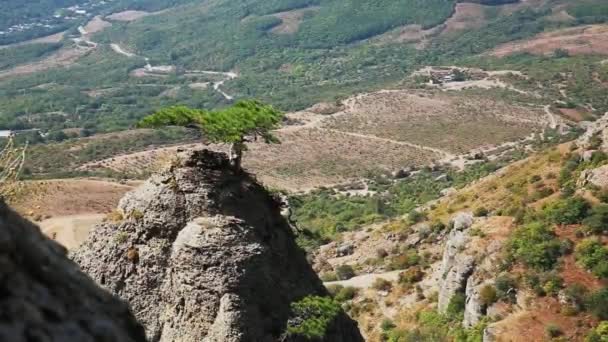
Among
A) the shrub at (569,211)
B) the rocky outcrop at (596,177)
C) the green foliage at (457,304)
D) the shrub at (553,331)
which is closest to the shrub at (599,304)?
the shrub at (553,331)

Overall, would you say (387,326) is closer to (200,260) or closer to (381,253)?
(381,253)

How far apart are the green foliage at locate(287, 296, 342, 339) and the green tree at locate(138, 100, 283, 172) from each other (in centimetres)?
351

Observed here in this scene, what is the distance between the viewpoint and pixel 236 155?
1656 cm

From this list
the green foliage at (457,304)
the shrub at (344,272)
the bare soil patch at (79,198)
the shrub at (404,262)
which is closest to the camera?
the green foliage at (457,304)

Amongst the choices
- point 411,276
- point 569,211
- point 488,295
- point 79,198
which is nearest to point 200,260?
point 488,295

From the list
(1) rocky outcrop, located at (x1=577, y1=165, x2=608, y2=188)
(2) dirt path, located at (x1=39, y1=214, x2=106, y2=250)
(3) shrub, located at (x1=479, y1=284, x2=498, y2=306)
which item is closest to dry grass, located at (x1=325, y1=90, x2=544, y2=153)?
(2) dirt path, located at (x1=39, y1=214, x2=106, y2=250)

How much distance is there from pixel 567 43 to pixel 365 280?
145 metres

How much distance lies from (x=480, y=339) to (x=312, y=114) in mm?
104164

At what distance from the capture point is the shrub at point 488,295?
102 ft

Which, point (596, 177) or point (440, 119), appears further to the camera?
point (440, 119)

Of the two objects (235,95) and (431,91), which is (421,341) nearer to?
(431,91)

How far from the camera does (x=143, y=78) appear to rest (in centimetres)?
19475

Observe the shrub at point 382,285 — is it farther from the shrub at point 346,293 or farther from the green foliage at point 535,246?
the green foliage at point 535,246

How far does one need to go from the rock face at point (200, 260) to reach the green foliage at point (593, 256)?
18.3m
